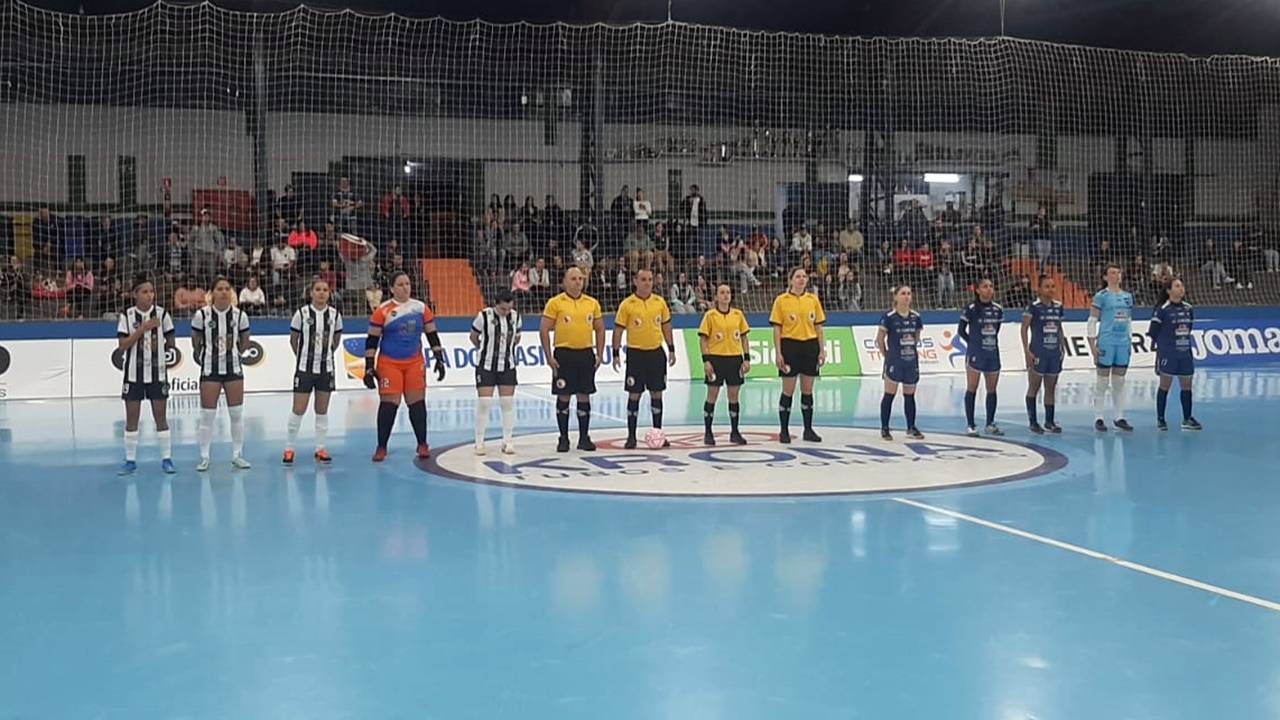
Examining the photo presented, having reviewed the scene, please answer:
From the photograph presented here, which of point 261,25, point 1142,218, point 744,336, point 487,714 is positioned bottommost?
point 487,714

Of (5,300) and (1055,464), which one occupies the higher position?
(5,300)

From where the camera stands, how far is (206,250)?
23.8 m

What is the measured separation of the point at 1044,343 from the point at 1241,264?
67.9ft

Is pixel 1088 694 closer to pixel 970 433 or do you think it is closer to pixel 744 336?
pixel 744 336

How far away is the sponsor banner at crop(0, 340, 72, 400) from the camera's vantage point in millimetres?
20281

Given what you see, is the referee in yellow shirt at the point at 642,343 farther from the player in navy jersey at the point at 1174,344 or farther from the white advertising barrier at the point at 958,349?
the white advertising barrier at the point at 958,349

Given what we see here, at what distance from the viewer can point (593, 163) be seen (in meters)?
28.8

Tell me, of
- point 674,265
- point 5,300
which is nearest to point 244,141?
point 5,300

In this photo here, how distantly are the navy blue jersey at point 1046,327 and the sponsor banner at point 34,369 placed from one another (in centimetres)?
1599

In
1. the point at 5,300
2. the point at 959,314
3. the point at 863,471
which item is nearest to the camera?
the point at 863,471

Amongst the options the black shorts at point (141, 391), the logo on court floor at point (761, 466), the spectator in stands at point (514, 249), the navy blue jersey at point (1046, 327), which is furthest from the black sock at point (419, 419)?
the spectator in stands at point (514, 249)

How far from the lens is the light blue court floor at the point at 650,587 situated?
5.15m

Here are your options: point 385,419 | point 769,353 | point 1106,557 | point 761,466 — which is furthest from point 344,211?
point 1106,557

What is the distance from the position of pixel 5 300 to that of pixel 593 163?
13217 millimetres
